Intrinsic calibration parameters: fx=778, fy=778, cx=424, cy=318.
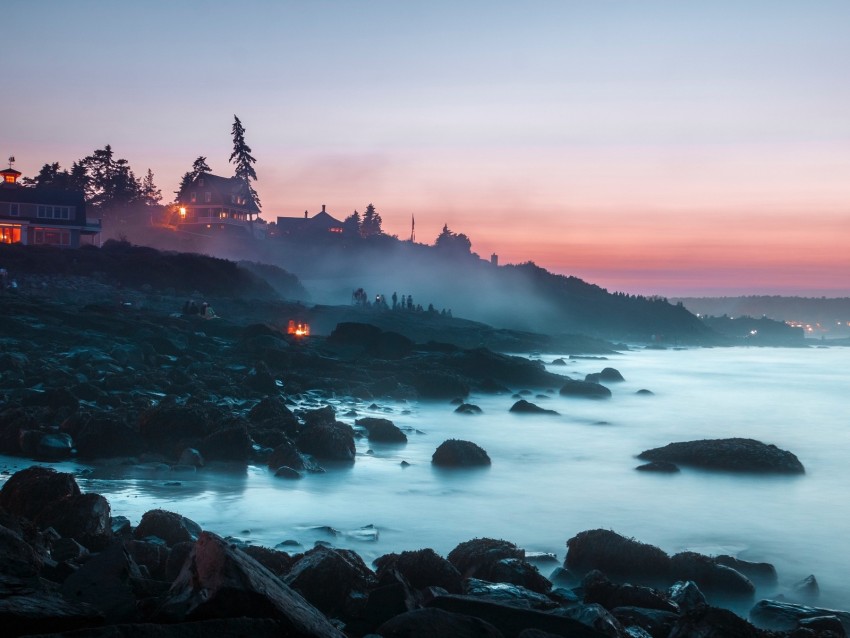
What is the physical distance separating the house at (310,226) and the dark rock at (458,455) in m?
98.0

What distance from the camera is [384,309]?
58.7m

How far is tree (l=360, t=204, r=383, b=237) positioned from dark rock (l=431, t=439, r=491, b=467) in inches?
4599

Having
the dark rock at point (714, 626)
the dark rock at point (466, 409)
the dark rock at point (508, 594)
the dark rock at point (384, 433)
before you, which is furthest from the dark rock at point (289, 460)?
the dark rock at point (466, 409)

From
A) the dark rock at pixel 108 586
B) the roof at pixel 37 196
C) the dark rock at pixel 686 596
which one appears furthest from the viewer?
the roof at pixel 37 196

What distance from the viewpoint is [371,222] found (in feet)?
445

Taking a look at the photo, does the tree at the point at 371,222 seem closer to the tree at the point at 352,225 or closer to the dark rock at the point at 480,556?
the tree at the point at 352,225

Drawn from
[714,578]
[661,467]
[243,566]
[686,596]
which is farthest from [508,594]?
[661,467]

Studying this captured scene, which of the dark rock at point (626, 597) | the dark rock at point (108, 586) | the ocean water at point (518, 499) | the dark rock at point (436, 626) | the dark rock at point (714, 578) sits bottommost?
the ocean water at point (518, 499)

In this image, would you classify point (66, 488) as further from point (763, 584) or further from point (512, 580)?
point (763, 584)

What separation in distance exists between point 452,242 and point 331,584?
127 meters

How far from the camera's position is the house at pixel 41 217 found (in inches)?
2490

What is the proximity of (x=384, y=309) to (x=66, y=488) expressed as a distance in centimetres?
5094

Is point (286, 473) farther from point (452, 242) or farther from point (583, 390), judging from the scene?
point (452, 242)

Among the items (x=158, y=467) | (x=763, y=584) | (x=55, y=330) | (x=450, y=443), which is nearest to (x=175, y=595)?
(x=763, y=584)
